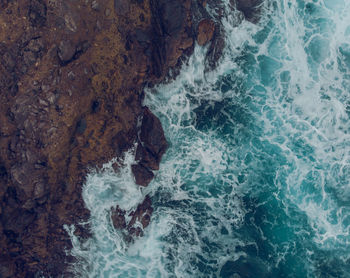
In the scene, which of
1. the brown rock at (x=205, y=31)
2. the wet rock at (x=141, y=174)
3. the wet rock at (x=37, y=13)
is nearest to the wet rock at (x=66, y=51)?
the wet rock at (x=37, y=13)

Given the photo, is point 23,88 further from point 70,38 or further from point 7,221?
point 7,221

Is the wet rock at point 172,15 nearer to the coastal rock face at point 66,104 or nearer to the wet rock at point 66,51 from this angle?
the coastal rock face at point 66,104

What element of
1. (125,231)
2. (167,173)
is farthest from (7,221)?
(167,173)

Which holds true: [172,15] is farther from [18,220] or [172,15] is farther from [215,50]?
[18,220]

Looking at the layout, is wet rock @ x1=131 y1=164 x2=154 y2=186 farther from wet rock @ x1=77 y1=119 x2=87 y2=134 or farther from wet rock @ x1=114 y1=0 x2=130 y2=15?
wet rock @ x1=114 y1=0 x2=130 y2=15

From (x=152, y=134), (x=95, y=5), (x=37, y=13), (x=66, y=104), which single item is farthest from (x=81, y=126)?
(x=95, y=5)
